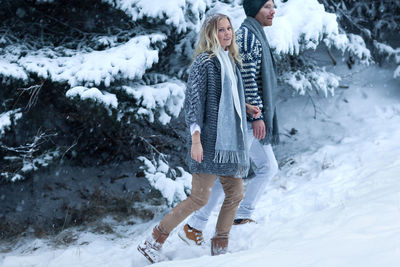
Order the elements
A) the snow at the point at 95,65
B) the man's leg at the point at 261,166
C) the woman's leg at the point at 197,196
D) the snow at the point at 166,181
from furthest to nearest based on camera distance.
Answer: the snow at the point at 166,181 → the snow at the point at 95,65 → the man's leg at the point at 261,166 → the woman's leg at the point at 197,196

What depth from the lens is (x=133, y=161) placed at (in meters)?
6.12

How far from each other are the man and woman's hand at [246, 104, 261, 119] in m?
0.05

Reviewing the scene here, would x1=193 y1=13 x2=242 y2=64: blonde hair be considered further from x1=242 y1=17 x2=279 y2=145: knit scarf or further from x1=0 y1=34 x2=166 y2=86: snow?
x1=0 y1=34 x2=166 y2=86: snow

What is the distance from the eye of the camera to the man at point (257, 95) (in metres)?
3.38

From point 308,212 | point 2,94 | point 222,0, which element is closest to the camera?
point 308,212

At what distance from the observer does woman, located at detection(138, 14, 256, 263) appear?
2957mm

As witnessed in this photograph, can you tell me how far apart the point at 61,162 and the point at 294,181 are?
10.4ft

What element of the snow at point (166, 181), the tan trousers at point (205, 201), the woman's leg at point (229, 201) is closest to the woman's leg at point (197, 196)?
the tan trousers at point (205, 201)

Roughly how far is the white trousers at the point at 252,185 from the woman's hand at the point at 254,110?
0.12 m

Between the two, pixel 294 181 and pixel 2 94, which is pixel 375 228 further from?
pixel 2 94

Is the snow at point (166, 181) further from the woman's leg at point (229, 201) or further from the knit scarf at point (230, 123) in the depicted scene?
the knit scarf at point (230, 123)

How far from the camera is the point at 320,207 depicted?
4.04 meters

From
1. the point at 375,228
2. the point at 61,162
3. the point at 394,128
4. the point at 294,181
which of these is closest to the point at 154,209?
the point at 61,162

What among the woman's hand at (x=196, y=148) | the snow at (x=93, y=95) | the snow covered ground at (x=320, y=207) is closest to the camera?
the snow covered ground at (x=320, y=207)
